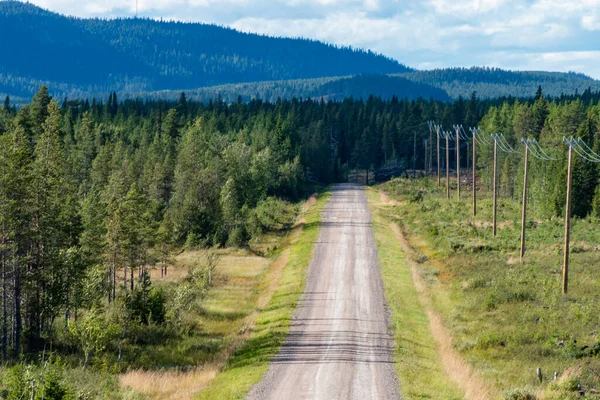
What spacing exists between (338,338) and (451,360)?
5664 mm

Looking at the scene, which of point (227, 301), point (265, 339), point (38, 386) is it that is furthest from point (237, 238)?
point (38, 386)

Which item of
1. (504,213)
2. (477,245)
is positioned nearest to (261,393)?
(477,245)

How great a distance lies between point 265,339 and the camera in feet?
109

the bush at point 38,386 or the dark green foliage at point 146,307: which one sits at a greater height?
the bush at point 38,386

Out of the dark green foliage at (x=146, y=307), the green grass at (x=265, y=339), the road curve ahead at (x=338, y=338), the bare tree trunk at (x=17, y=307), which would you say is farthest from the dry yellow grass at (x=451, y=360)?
the bare tree trunk at (x=17, y=307)

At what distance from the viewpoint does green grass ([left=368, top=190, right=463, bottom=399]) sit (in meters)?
24.8

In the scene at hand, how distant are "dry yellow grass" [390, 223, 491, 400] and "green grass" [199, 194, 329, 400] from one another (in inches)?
280

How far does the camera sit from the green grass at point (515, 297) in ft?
90.1

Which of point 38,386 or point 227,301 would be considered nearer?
point 38,386

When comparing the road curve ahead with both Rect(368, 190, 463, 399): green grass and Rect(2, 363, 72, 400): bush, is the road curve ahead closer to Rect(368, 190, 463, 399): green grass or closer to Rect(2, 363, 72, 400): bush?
Rect(368, 190, 463, 399): green grass

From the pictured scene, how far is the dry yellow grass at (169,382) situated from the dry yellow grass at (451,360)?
924 cm

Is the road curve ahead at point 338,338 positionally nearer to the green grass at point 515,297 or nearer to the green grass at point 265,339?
the green grass at point 265,339

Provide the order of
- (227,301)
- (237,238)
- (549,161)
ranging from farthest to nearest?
(549,161) < (237,238) < (227,301)

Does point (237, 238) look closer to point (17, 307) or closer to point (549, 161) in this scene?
point (17, 307)
